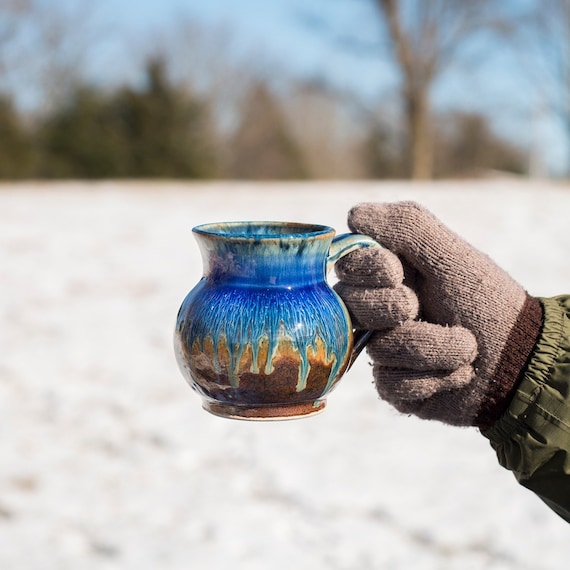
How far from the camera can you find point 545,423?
1801mm

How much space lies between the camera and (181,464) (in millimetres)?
4285

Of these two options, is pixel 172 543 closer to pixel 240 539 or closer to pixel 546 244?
pixel 240 539

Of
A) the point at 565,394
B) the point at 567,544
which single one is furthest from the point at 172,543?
the point at 565,394

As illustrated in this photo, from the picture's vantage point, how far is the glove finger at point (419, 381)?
1.87 metres

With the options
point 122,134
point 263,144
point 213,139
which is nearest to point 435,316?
point 122,134

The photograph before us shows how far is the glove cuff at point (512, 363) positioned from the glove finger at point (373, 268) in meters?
0.33

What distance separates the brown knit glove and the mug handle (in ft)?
0.07

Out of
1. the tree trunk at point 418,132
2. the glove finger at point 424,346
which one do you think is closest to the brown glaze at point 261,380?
the glove finger at point 424,346

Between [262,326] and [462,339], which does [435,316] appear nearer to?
[462,339]

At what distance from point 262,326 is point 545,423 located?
73 centimetres

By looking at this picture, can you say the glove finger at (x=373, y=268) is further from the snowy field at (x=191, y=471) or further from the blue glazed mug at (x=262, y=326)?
the snowy field at (x=191, y=471)

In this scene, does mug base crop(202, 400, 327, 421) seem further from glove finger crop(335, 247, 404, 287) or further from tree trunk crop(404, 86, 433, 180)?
tree trunk crop(404, 86, 433, 180)

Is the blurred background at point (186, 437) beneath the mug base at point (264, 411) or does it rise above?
beneath

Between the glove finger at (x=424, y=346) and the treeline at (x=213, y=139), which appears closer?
the glove finger at (x=424, y=346)
